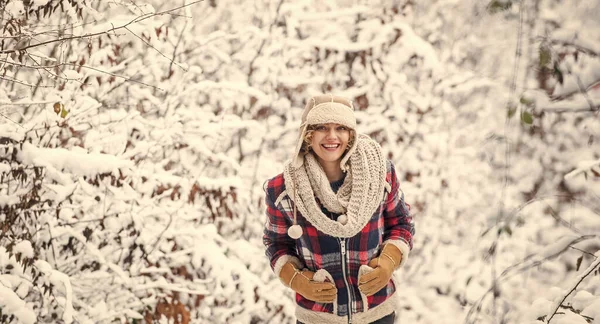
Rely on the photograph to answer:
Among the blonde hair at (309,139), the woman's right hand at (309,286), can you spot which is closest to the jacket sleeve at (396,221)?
the blonde hair at (309,139)

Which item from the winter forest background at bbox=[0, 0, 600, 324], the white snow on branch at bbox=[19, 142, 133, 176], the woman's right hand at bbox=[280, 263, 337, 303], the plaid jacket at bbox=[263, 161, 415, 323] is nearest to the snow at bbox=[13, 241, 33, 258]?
the winter forest background at bbox=[0, 0, 600, 324]

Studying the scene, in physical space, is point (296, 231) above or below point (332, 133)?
below

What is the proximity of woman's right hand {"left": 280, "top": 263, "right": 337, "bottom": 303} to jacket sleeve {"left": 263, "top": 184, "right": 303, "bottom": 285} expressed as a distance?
0.06 meters

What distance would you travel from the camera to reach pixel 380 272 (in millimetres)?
1878

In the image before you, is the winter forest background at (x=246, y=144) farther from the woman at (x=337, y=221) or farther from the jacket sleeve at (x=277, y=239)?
the jacket sleeve at (x=277, y=239)

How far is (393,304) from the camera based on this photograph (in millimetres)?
2031

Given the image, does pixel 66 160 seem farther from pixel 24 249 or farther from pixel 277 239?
pixel 277 239

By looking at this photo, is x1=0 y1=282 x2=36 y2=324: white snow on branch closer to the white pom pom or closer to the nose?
the white pom pom

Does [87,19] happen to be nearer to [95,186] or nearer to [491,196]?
[95,186]

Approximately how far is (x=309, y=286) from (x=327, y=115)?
2.01 feet

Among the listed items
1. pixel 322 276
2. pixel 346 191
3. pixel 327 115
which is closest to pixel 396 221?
pixel 346 191

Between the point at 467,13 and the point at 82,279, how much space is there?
4150 mm

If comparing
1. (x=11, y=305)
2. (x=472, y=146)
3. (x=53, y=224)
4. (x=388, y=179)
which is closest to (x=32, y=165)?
(x=53, y=224)

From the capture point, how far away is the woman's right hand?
1878 mm
